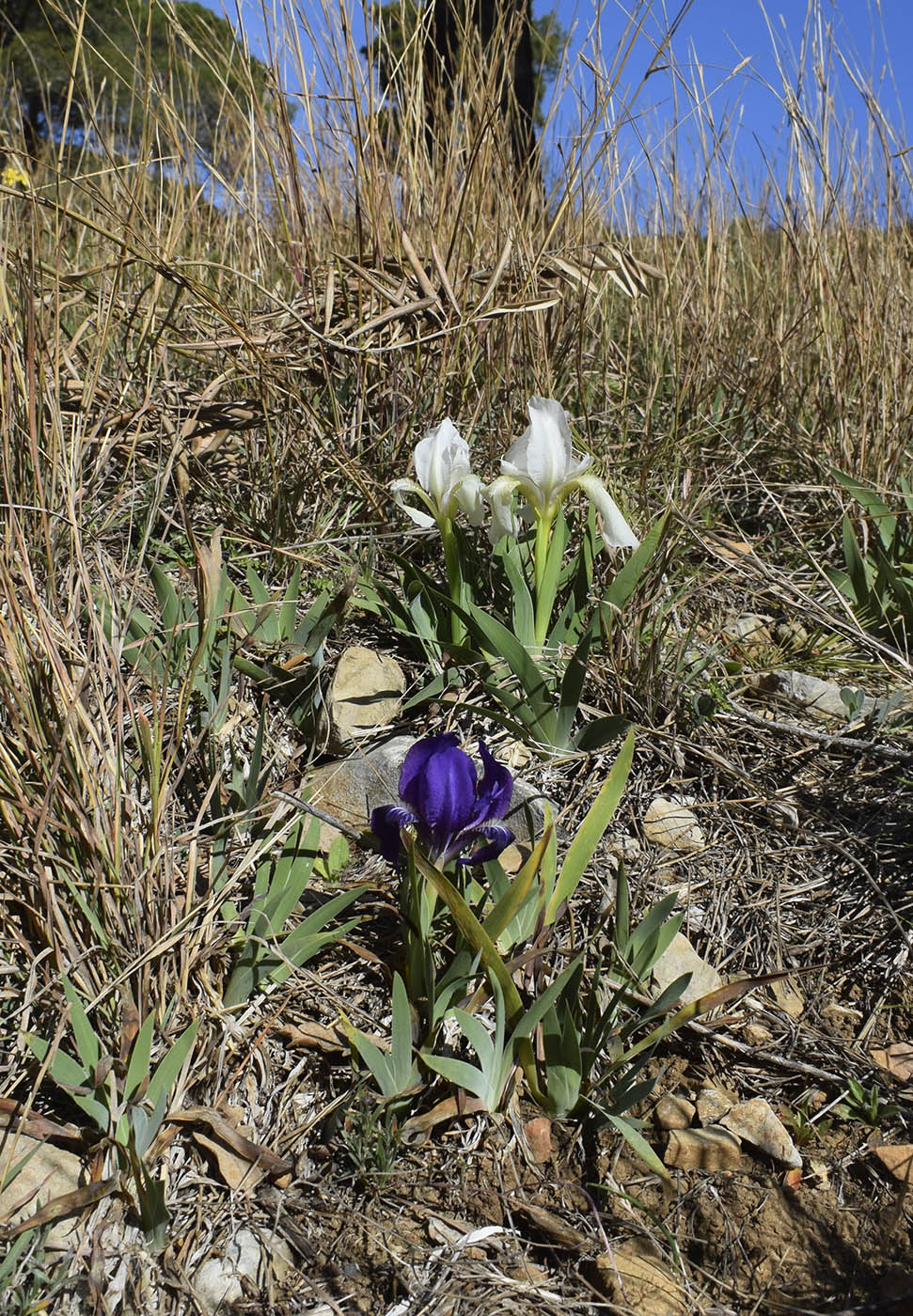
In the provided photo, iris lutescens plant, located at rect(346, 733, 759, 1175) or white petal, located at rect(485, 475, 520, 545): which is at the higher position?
white petal, located at rect(485, 475, 520, 545)

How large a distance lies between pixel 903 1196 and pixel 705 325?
2217 mm

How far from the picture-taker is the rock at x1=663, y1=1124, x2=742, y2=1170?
1.23 meters

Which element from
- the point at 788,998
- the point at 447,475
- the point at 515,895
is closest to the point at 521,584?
the point at 447,475

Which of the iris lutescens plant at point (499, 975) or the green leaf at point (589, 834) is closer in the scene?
the iris lutescens plant at point (499, 975)

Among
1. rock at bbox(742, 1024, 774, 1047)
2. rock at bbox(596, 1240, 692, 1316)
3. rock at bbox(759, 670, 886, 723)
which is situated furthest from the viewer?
rock at bbox(759, 670, 886, 723)

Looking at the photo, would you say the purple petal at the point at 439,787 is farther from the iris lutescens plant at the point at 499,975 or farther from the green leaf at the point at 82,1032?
the green leaf at the point at 82,1032

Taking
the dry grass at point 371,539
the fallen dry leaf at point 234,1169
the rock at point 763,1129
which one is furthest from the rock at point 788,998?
the fallen dry leaf at point 234,1169

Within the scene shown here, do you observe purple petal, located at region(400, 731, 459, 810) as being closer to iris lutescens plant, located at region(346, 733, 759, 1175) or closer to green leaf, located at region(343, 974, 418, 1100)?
iris lutescens plant, located at region(346, 733, 759, 1175)

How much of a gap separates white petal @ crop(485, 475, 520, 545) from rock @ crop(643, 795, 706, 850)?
56 cm

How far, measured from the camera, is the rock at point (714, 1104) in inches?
50.4

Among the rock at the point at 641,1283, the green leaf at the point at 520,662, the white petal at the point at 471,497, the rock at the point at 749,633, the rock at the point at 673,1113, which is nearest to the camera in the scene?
the rock at the point at 641,1283

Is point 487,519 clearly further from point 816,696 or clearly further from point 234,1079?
point 234,1079

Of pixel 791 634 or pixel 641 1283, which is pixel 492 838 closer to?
pixel 641 1283

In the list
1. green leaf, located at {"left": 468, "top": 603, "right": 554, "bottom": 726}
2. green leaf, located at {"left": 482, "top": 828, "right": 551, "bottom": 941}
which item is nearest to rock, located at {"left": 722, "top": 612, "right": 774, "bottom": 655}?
green leaf, located at {"left": 468, "top": 603, "right": 554, "bottom": 726}
